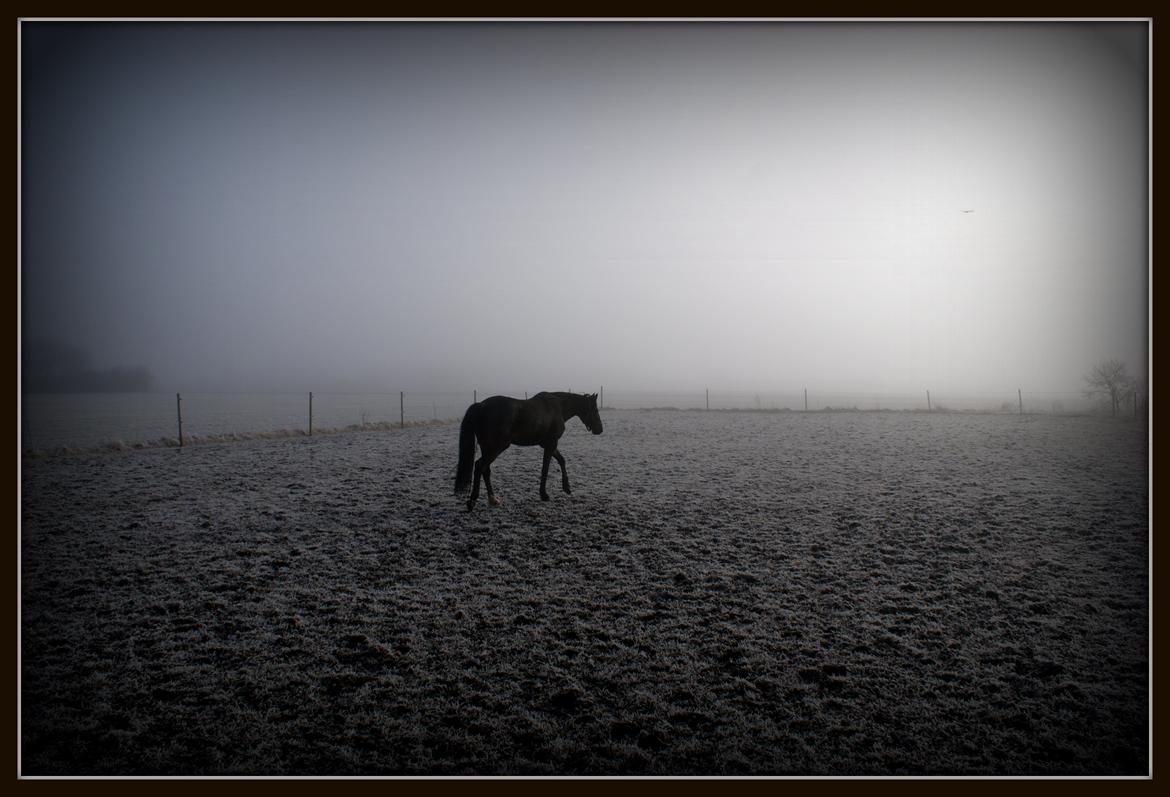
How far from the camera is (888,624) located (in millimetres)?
4203

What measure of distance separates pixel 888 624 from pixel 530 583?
3192 mm

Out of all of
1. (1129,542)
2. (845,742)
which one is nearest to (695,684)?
(845,742)

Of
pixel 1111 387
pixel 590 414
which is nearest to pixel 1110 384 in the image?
pixel 1111 387

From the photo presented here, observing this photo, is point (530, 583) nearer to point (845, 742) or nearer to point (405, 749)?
point (405, 749)

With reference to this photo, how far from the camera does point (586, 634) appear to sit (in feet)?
13.3

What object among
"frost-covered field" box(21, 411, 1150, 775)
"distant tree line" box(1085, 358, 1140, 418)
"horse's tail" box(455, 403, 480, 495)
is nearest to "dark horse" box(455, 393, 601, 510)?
"horse's tail" box(455, 403, 480, 495)

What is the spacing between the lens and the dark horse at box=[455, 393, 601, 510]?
26.4 feet

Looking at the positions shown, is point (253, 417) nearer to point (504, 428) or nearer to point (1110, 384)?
point (504, 428)

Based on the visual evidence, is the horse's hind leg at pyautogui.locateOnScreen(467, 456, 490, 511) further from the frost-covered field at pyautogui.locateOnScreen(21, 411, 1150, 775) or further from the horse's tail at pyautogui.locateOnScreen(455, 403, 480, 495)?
the frost-covered field at pyautogui.locateOnScreen(21, 411, 1150, 775)

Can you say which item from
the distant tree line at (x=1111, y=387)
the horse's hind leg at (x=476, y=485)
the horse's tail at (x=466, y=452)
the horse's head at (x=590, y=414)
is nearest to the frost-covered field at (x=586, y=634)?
the horse's hind leg at (x=476, y=485)

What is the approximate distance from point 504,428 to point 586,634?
4.47 metres

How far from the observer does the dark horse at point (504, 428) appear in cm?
804

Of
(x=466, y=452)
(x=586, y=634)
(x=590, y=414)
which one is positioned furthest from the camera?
(x=590, y=414)

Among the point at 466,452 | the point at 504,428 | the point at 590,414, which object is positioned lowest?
the point at 466,452
